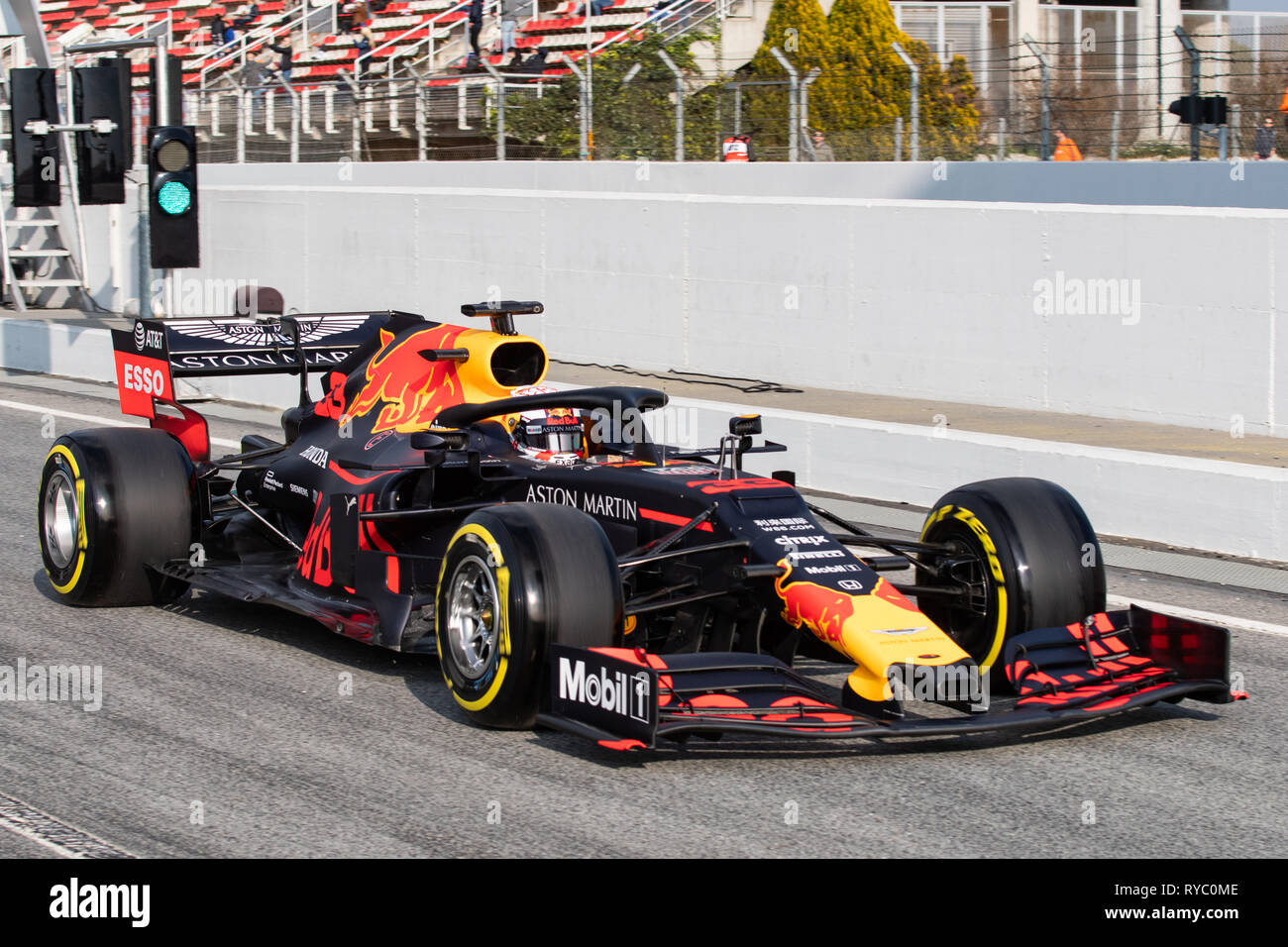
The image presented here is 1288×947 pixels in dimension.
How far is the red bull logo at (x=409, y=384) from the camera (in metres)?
7.87

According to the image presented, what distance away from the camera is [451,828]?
207 inches

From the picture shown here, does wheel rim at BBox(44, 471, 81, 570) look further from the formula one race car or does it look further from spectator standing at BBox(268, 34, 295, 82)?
spectator standing at BBox(268, 34, 295, 82)

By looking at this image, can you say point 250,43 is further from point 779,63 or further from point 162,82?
point 162,82

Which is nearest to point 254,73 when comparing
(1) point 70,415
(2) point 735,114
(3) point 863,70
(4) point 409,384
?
(3) point 863,70

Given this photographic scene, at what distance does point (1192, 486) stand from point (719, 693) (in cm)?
503

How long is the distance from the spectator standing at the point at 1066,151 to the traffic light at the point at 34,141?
10.9 meters

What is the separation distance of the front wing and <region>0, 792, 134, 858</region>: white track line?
1.53 meters

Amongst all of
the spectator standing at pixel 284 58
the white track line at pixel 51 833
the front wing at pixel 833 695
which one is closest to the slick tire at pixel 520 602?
the front wing at pixel 833 695

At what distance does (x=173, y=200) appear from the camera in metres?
16.4

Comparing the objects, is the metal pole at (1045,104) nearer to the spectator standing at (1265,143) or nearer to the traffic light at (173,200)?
the spectator standing at (1265,143)

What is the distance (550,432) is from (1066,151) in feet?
44.2

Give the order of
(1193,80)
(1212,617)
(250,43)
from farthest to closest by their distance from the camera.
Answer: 1. (250,43)
2. (1193,80)
3. (1212,617)
